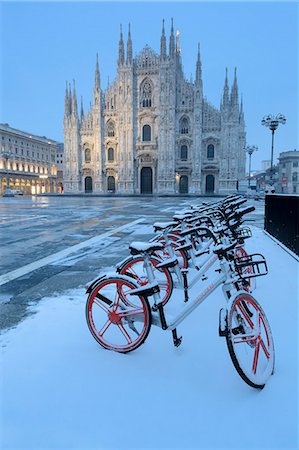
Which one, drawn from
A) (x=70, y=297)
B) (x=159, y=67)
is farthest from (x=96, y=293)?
(x=159, y=67)

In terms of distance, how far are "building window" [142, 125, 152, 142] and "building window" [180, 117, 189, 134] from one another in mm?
5212

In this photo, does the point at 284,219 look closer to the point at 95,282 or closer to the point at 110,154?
the point at 95,282

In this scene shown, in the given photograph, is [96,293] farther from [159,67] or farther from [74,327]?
[159,67]

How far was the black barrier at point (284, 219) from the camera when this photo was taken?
6.01 metres

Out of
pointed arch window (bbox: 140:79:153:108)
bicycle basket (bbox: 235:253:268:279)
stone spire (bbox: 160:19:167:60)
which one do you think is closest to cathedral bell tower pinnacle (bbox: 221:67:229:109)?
stone spire (bbox: 160:19:167:60)

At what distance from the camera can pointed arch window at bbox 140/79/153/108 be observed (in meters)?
47.5

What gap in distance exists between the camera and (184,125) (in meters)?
47.2

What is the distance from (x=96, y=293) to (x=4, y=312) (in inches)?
58.7

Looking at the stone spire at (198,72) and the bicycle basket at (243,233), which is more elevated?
the stone spire at (198,72)

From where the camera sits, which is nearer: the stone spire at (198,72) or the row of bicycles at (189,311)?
the row of bicycles at (189,311)

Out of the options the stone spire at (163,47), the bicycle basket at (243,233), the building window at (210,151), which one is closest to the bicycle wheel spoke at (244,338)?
the bicycle basket at (243,233)

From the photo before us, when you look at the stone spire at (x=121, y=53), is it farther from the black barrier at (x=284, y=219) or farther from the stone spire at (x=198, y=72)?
the black barrier at (x=284, y=219)

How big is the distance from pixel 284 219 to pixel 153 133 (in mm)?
44024

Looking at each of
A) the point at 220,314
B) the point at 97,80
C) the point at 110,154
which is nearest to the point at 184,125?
the point at 110,154
